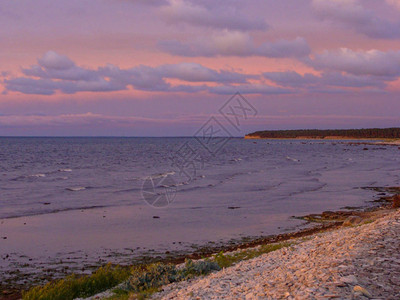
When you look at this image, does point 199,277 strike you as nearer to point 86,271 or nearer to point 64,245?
point 86,271

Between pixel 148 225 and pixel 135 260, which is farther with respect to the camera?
pixel 148 225

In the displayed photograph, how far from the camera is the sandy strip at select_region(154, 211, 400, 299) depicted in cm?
594

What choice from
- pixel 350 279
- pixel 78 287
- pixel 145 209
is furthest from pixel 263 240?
pixel 350 279

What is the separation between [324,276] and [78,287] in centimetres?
571

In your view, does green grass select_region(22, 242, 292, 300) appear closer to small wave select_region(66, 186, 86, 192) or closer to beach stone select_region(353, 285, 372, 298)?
beach stone select_region(353, 285, 372, 298)

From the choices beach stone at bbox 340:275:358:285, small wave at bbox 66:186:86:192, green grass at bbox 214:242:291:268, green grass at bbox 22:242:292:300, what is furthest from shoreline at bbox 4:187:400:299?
small wave at bbox 66:186:86:192

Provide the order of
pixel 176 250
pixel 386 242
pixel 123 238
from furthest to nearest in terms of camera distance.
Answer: pixel 123 238 → pixel 176 250 → pixel 386 242

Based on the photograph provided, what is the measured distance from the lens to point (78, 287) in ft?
31.0

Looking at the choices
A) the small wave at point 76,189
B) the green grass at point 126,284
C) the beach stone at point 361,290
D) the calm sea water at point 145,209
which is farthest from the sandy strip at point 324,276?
the small wave at point 76,189

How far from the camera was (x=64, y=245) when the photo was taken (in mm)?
15609

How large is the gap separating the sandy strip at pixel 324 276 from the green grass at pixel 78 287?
201 cm

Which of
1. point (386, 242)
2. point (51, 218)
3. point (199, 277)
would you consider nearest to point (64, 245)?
point (51, 218)

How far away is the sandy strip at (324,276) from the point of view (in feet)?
19.5

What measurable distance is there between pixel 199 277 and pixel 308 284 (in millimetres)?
3393
